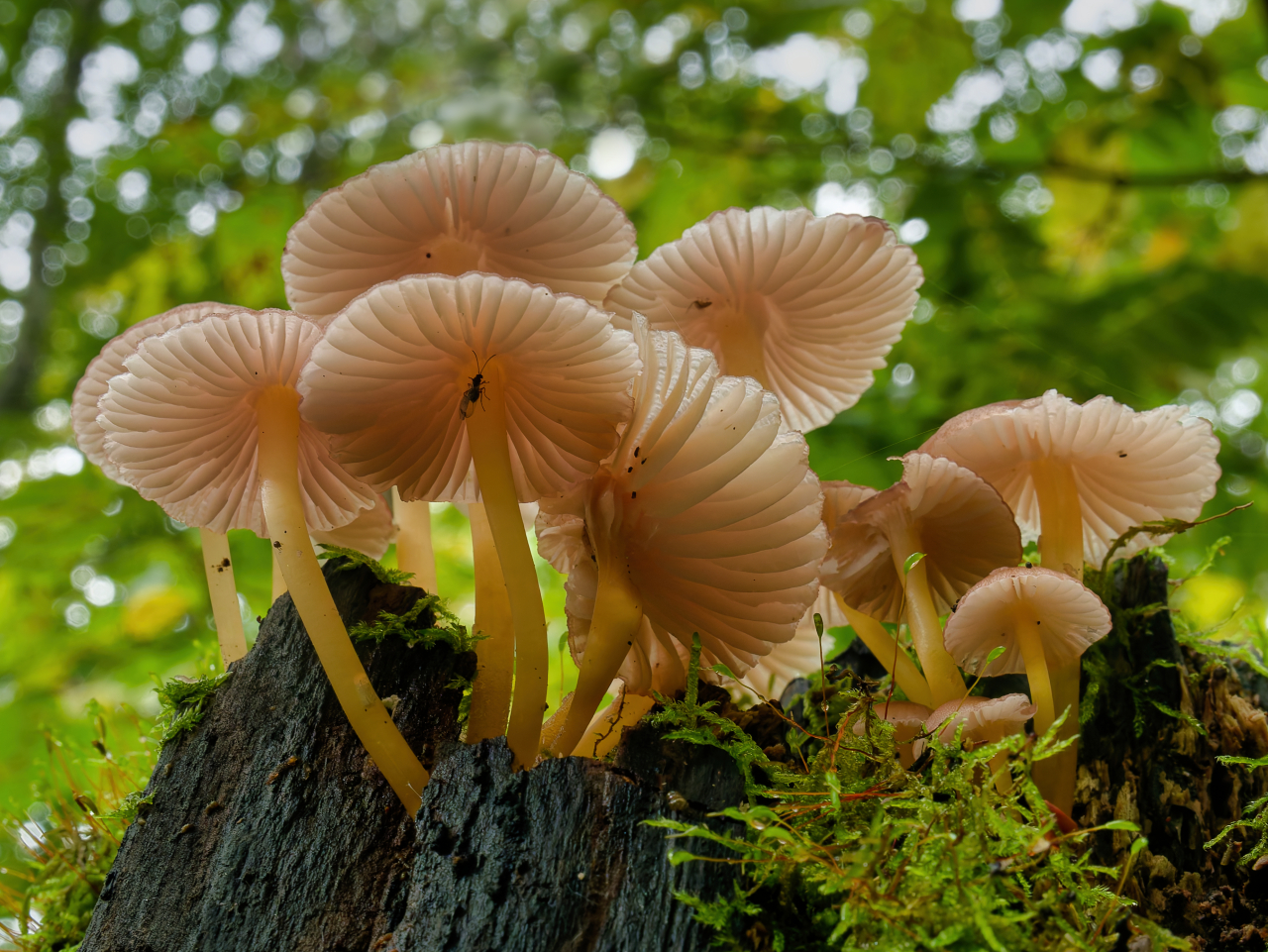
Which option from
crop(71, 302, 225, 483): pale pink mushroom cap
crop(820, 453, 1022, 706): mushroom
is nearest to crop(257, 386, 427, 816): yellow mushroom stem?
crop(71, 302, 225, 483): pale pink mushroom cap

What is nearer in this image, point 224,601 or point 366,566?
point 366,566

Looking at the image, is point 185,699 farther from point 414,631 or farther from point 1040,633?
point 1040,633

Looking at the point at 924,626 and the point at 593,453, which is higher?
the point at 593,453

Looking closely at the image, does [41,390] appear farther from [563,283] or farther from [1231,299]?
[1231,299]

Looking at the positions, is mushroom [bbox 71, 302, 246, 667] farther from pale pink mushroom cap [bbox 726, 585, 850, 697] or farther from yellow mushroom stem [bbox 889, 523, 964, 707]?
yellow mushroom stem [bbox 889, 523, 964, 707]

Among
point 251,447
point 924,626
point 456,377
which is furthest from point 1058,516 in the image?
point 251,447

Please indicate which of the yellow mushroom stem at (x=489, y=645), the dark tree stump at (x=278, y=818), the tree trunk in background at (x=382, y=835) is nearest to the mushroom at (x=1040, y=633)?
the tree trunk in background at (x=382, y=835)

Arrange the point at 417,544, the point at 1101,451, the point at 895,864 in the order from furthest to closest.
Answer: the point at 417,544
the point at 1101,451
the point at 895,864

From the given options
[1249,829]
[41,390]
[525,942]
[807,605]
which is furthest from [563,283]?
[41,390]
